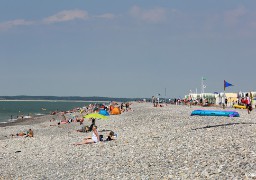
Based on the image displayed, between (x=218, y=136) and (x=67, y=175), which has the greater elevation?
(x=218, y=136)

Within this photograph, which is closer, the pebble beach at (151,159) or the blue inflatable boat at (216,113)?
the pebble beach at (151,159)

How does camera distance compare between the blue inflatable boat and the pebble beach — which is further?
the blue inflatable boat

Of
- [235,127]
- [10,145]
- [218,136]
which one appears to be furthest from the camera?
[10,145]

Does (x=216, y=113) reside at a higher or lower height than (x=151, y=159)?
higher

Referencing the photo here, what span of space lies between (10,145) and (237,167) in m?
19.9

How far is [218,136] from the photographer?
59.5 feet

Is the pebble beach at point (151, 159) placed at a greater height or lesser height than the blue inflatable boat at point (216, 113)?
lesser

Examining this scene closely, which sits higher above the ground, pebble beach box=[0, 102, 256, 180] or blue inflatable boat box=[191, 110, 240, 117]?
blue inflatable boat box=[191, 110, 240, 117]

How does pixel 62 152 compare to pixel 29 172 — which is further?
pixel 62 152

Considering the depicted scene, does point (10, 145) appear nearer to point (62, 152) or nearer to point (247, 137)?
point (62, 152)

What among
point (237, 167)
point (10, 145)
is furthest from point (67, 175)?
point (10, 145)

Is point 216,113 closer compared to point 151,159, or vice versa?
point 151,159

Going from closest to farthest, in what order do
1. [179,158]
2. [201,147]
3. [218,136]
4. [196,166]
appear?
[196,166] < [179,158] < [201,147] < [218,136]

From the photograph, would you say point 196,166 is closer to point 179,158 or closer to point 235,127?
point 179,158
